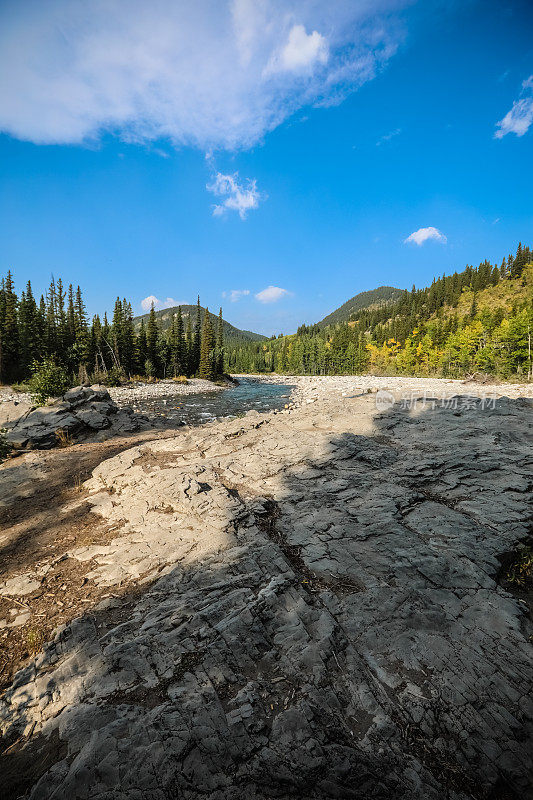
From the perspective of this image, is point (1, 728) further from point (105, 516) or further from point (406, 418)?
point (406, 418)

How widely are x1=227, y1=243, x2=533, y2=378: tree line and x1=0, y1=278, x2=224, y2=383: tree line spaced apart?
4921cm

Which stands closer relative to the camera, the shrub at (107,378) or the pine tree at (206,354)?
the shrub at (107,378)

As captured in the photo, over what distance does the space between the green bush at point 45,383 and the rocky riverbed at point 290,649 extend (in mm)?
15757

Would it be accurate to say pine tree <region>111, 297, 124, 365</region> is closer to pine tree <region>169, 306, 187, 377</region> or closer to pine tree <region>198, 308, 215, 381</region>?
pine tree <region>169, 306, 187, 377</region>

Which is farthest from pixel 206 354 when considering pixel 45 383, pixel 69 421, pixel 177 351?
pixel 69 421

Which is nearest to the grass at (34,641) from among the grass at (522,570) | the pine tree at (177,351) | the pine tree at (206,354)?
the grass at (522,570)

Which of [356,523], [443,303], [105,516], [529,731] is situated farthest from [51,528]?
[443,303]

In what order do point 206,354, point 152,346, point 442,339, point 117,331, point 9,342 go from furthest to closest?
point 442,339 < point 206,354 < point 152,346 < point 117,331 < point 9,342

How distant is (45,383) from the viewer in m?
19.3

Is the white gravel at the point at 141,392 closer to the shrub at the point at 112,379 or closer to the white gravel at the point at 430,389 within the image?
the shrub at the point at 112,379

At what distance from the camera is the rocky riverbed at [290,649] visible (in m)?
2.62

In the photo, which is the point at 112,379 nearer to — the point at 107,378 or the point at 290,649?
the point at 107,378

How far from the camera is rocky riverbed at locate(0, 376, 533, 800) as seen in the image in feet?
8.61

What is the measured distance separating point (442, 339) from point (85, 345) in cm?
9091
